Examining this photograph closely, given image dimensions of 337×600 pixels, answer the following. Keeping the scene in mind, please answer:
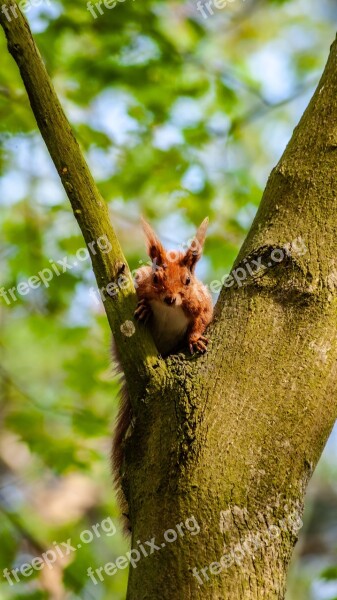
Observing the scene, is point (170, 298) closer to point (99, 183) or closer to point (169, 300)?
point (169, 300)

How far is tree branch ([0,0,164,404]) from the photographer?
7.38 feet

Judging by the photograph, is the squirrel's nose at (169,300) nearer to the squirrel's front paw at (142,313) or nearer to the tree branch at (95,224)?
the squirrel's front paw at (142,313)

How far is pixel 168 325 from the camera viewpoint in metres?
3.50

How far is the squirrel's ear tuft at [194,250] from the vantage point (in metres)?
3.54

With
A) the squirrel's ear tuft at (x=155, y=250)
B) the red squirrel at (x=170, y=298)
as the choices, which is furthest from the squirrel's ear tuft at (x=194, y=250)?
the squirrel's ear tuft at (x=155, y=250)

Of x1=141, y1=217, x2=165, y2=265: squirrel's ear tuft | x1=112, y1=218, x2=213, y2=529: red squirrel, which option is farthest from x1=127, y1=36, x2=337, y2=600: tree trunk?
x1=141, y1=217, x2=165, y2=265: squirrel's ear tuft

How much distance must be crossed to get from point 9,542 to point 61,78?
3.39 m

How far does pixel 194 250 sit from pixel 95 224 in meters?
1.49

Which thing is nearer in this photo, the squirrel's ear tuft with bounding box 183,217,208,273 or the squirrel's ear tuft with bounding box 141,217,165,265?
the squirrel's ear tuft with bounding box 183,217,208,273

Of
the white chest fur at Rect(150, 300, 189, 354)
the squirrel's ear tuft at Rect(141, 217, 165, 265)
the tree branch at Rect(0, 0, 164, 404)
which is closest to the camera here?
the tree branch at Rect(0, 0, 164, 404)

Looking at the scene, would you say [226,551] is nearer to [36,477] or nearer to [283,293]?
[283,293]

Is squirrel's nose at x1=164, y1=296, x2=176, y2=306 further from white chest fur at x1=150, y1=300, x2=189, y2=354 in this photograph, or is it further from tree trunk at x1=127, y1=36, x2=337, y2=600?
tree trunk at x1=127, y1=36, x2=337, y2=600

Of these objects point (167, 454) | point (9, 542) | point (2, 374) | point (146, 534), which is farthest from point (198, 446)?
point (2, 374)

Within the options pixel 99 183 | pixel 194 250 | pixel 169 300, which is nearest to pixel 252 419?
pixel 169 300
